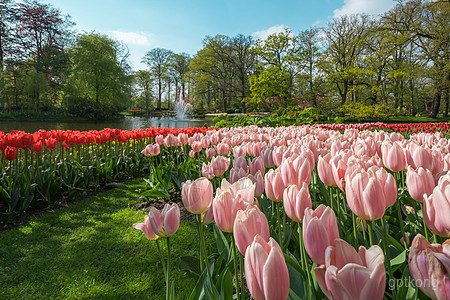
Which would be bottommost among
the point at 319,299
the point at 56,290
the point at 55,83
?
the point at 56,290

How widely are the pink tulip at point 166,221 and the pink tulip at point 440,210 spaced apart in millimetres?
876

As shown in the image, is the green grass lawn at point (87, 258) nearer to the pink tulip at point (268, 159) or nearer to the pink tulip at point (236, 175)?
the pink tulip at point (236, 175)

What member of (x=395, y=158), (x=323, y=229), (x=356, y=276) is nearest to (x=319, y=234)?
(x=323, y=229)

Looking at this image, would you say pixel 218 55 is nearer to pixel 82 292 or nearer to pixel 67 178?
pixel 67 178

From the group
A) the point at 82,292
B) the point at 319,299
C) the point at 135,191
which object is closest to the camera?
the point at 319,299

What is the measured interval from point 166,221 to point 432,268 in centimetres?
84

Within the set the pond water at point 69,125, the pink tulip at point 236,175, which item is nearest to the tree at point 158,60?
the pond water at point 69,125

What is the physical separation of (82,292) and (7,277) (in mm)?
802

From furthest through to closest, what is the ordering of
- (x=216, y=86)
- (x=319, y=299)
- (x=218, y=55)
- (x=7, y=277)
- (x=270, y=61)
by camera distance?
(x=216, y=86) < (x=218, y=55) < (x=270, y=61) < (x=7, y=277) < (x=319, y=299)

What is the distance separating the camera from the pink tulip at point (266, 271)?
0.53 metres

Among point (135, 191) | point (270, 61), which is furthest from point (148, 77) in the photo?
point (135, 191)

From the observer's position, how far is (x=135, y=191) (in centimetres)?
461

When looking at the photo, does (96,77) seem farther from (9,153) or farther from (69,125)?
(9,153)

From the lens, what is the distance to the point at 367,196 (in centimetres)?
82
